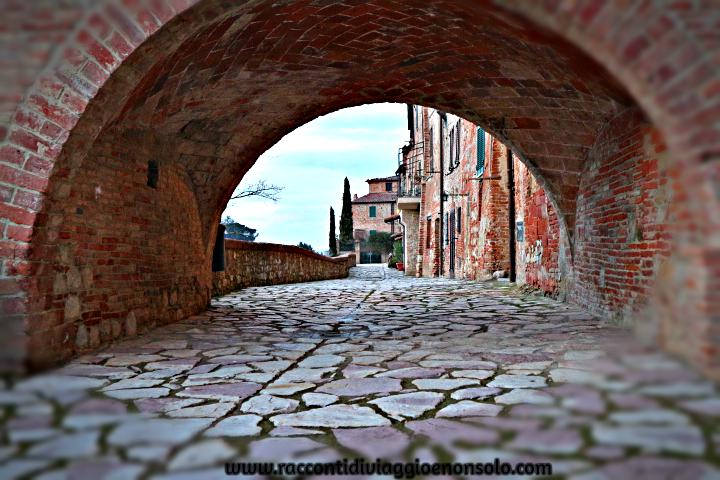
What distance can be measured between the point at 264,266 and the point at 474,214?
5520 millimetres

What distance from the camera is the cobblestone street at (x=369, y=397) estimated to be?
751mm

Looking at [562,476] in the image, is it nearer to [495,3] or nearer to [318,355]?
[495,3]

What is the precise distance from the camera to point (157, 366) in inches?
145

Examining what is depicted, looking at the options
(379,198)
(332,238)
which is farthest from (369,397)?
(379,198)

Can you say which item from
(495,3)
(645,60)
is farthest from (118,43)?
(645,60)

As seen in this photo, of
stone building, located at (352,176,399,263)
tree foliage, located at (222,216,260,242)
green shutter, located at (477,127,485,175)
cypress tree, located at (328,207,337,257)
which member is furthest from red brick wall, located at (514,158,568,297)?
stone building, located at (352,176,399,263)

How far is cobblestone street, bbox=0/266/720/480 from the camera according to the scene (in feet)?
2.47

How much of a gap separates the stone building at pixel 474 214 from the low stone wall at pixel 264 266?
4413 millimetres

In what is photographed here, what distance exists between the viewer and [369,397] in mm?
2848

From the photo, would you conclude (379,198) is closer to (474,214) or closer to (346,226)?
(346,226)

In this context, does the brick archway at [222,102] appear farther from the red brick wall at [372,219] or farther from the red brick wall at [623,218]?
the red brick wall at [372,219]

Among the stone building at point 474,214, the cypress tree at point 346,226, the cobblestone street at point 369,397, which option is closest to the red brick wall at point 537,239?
the stone building at point 474,214

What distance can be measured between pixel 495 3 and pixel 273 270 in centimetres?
1300

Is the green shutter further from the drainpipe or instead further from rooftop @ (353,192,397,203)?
rooftop @ (353,192,397,203)
